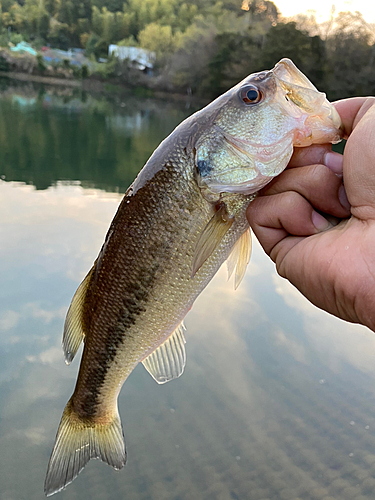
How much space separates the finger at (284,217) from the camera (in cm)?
150

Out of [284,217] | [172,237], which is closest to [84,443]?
[172,237]

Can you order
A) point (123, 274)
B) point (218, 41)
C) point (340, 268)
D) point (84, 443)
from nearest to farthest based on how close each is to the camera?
point (340, 268) → point (123, 274) → point (84, 443) → point (218, 41)

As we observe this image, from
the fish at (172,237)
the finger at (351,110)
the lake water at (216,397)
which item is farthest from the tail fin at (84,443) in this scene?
the finger at (351,110)

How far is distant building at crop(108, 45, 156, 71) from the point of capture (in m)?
46.9

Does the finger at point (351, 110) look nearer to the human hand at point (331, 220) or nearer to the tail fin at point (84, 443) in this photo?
the human hand at point (331, 220)

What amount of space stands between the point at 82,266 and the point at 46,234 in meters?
1.20

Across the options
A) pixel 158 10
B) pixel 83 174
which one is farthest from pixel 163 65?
pixel 83 174

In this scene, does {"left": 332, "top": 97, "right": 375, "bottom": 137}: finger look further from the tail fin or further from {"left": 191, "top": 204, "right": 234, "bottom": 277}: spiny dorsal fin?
the tail fin

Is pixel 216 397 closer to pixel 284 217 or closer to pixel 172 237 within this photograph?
pixel 172 237

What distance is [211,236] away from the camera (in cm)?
160

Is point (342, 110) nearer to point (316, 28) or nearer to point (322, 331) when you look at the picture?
point (322, 331)

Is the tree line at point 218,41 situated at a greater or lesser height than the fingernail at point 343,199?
lesser

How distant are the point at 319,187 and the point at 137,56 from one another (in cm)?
5300

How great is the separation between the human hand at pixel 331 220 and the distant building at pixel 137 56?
49.1 m
